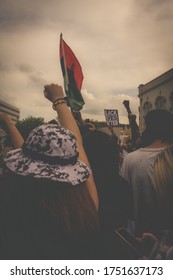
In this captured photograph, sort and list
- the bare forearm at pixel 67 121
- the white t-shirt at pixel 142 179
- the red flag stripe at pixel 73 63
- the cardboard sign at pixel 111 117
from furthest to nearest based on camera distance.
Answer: the cardboard sign at pixel 111 117 < the red flag stripe at pixel 73 63 < the white t-shirt at pixel 142 179 < the bare forearm at pixel 67 121

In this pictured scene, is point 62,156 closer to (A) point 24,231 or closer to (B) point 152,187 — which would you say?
(A) point 24,231

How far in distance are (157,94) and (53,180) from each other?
98.5ft

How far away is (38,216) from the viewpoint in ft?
3.52

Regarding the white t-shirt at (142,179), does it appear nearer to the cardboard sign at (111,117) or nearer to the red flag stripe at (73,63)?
the red flag stripe at (73,63)

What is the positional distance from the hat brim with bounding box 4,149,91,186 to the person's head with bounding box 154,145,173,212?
0.90m

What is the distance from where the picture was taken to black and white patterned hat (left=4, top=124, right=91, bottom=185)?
1.09 metres

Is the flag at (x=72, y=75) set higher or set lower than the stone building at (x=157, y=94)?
lower

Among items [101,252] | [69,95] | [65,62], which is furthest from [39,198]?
[65,62]

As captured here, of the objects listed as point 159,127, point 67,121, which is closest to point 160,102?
point 159,127

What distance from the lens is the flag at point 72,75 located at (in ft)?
8.63

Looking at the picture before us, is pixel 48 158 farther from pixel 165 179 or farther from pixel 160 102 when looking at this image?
pixel 160 102

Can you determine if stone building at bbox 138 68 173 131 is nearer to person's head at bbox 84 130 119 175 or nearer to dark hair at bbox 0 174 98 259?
person's head at bbox 84 130 119 175

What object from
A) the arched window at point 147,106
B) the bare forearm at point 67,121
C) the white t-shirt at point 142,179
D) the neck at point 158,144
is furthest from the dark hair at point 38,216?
the arched window at point 147,106

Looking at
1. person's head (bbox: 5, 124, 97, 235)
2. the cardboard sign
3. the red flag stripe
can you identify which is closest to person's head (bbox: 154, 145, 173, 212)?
person's head (bbox: 5, 124, 97, 235)
